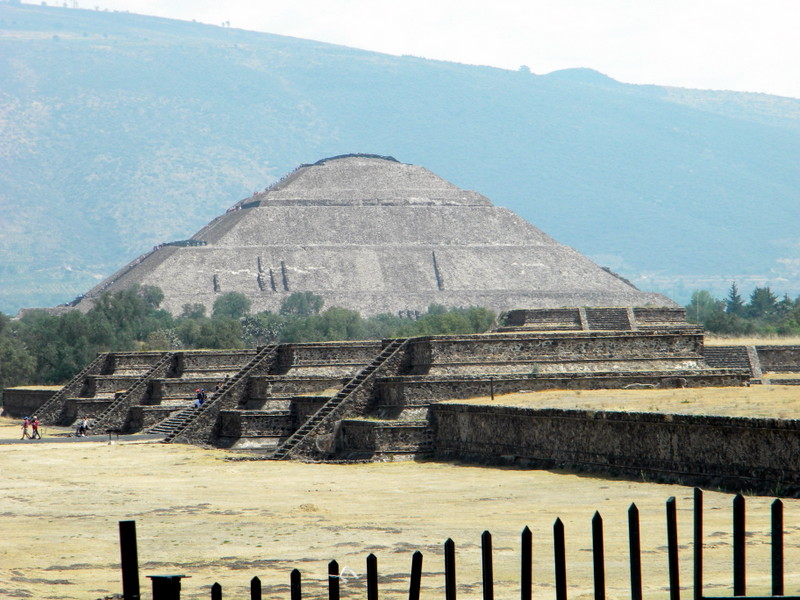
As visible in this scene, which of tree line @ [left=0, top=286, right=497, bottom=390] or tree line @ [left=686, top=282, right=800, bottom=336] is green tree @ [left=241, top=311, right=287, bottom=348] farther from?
tree line @ [left=686, top=282, right=800, bottom=336]

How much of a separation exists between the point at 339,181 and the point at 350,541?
143692mm

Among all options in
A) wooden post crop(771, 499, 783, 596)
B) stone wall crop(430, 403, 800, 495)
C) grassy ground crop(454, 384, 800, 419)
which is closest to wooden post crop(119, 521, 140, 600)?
wooden post crop(771, 499, 783, 596)

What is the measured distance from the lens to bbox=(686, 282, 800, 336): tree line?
243ft

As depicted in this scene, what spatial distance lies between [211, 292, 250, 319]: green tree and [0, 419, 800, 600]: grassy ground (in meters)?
90.3

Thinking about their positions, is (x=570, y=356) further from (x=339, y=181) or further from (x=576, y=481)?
(x=339, y=181)

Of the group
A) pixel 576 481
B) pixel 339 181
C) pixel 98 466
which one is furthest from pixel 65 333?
pixel 339 181

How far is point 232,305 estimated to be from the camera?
406 feet

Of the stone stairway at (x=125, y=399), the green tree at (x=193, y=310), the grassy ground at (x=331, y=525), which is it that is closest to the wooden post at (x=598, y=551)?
the grassy ground at (x=331, y=525)

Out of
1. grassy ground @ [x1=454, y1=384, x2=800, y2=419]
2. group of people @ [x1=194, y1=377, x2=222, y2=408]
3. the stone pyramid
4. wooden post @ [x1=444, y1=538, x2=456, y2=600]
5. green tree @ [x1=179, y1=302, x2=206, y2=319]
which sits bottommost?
group of people @ [x1=194, y1=377, x2=222, y2=408]

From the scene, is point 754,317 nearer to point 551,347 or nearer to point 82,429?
point 82,429

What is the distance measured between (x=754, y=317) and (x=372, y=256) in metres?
54.8

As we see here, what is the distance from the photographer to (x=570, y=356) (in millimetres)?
37562

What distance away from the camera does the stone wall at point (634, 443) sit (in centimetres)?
2153

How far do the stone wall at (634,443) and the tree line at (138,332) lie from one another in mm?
43330
